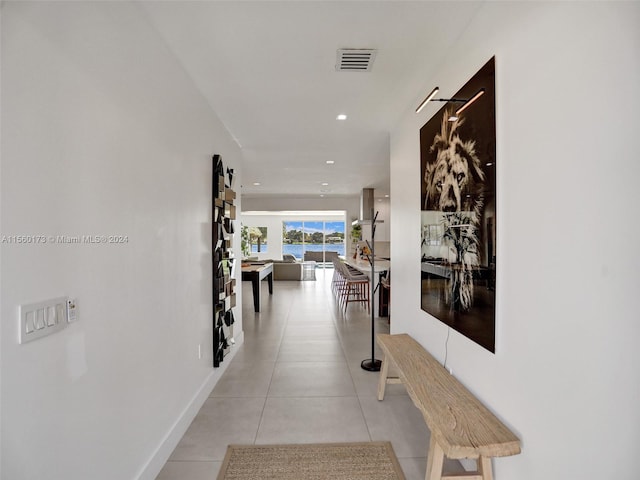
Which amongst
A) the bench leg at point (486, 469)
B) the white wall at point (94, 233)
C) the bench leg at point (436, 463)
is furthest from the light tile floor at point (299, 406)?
the bench leg at point (486, 469)

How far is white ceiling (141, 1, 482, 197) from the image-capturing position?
187 centimetres

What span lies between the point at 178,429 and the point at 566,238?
2511 mm

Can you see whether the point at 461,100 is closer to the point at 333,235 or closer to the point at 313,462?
the point at 313,462

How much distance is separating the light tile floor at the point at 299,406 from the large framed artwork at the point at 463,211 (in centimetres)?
91

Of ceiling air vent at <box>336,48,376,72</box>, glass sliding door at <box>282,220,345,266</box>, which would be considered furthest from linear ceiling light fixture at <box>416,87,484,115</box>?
glass sliding door at <box>282,220,345,266</box>

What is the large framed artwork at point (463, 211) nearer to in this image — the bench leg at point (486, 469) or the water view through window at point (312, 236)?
the bench leg at point (486, 469)

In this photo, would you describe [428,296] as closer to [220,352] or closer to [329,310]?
[220,352]

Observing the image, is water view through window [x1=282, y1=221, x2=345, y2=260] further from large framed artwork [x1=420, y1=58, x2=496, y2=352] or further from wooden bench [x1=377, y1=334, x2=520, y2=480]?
wooden bench [x1=377, y1=334, x2=520, y2=480]

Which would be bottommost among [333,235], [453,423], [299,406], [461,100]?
[299,406]

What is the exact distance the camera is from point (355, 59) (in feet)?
7.80

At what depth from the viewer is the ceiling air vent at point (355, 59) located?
7.44 feet

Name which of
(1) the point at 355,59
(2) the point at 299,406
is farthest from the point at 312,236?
(1) the point at 355,59

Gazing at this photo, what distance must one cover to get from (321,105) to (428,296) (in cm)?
195

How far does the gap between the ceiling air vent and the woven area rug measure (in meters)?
2.60
